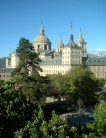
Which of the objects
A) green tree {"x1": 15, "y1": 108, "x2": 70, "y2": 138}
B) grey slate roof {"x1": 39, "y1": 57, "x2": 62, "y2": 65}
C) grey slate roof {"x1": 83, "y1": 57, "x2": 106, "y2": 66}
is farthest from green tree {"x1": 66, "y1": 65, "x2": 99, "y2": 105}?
grey slate roof {"x1": 39, "y1": 57, "x2": 62, "y2": 65}

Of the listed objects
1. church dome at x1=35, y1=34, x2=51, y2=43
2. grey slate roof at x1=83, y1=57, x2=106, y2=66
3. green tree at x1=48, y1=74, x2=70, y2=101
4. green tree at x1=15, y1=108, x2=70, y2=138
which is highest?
church dome at x1=35, y1=34, x2=51, y2=43

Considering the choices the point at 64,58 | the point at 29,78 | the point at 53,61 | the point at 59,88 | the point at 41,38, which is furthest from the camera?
the point at 41,38

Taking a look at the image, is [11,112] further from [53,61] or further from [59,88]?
[53,61]

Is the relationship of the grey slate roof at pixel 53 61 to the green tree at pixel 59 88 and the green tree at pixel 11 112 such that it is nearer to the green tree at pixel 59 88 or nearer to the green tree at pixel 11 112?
the green tree at pixel 59 88

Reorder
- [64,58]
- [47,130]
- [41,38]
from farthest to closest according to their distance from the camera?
→ 1. [41,38]
2. [64,58]
3. [47,130]

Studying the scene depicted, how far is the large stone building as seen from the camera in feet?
350

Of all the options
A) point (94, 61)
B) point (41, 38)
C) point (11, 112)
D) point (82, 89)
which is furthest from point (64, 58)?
point (11, 112)

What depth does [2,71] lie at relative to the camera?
101062mm

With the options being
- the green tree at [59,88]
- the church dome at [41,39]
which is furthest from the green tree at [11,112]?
the church dome at [41,39]

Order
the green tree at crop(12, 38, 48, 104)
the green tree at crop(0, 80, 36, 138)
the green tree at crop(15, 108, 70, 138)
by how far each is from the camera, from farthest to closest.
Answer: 1. the green tree at crop(12, 38, 48, 104)
2. the green tree at crop(0, 80, 36, 138)
3. the green tree at crop(15, 108, 70, 138)

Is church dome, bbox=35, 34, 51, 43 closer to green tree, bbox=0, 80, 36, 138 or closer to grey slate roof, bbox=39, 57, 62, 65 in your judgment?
grey slate roof, bbox=39, 57, 62, 65

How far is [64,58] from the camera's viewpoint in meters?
111

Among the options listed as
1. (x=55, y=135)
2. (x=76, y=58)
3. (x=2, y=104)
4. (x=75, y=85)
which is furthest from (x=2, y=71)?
(x=55, y=135)

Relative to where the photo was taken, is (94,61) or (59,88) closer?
(59,88)
